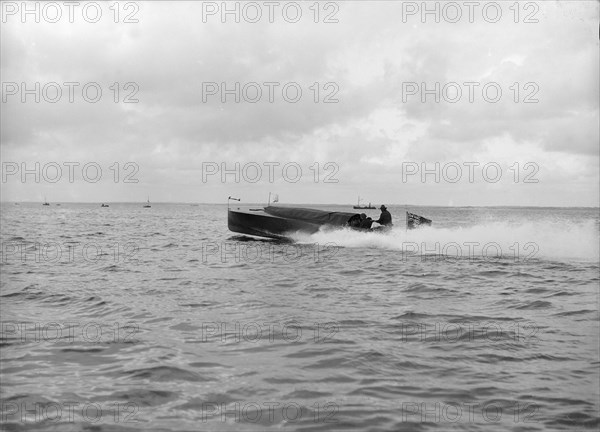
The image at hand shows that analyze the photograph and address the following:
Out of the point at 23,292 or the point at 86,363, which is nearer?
the point at 86,363

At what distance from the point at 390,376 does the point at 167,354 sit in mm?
3039

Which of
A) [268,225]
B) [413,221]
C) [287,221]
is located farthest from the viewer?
[413,221]

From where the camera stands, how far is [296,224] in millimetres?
26281

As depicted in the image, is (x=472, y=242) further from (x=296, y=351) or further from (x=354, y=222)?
(x=296, y=351)

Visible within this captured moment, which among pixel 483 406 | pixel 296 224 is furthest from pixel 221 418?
pixel 296 224

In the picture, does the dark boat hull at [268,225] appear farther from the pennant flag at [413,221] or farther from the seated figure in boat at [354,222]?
the pennant flag at [413,221]

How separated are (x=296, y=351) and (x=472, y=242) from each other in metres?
21.7

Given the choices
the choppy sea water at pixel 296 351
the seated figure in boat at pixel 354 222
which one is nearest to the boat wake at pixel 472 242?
the seated figure in boat at pixel 354 222

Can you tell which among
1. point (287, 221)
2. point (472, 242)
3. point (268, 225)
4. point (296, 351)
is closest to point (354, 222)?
point (287, 221)

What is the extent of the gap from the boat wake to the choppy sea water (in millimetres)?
7990

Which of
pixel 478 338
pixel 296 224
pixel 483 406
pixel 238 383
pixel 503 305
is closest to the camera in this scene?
pixel 483 406

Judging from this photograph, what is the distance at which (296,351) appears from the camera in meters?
7.07

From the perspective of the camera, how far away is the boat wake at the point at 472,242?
76.4 ft

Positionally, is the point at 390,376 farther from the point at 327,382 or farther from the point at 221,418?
the point at 221,418
